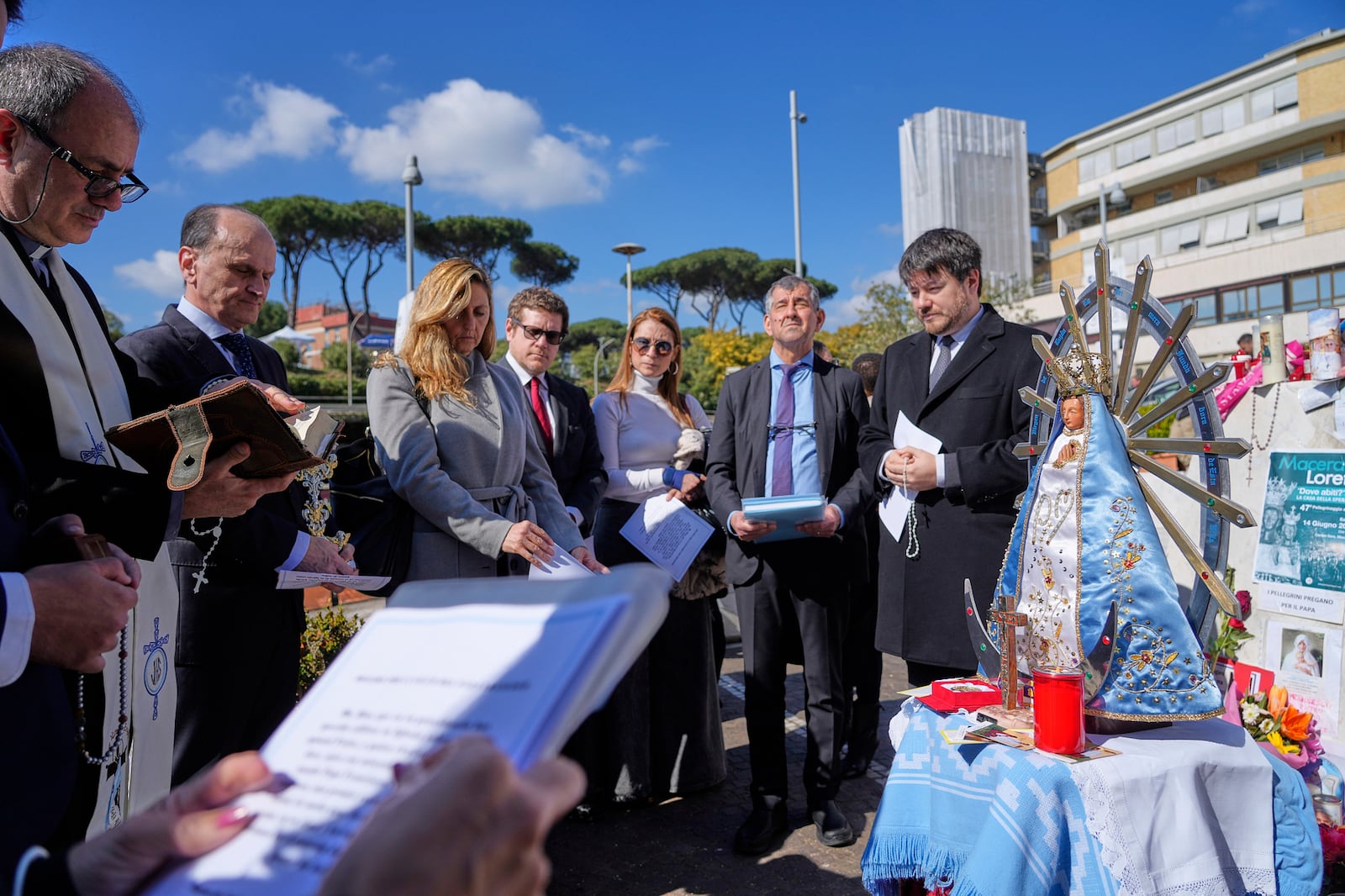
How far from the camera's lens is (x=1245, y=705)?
2.94 meters

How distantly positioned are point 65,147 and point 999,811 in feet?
8.03

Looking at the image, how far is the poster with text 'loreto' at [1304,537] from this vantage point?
3.46m

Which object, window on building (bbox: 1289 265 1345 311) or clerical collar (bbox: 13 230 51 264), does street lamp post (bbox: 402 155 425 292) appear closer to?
clerical collar (bbox: 13 230 51 264)

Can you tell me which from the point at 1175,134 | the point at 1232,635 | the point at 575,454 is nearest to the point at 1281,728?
the point at 1232,635

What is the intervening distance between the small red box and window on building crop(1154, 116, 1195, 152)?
45599 mm

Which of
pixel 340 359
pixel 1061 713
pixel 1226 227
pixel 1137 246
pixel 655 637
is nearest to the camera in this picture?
pixel 1061 713

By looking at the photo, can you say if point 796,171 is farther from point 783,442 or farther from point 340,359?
point 340,359

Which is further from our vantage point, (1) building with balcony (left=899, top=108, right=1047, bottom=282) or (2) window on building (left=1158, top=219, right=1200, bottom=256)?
(2) window on building (left=1158, top=219, right=1200, bottom=256)

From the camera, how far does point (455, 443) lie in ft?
10.3

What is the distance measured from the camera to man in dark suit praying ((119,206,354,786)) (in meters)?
2.39

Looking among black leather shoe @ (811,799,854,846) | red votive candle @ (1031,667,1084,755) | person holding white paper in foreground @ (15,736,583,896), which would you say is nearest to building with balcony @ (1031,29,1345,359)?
black leather shoe @ (811,799,854,846)

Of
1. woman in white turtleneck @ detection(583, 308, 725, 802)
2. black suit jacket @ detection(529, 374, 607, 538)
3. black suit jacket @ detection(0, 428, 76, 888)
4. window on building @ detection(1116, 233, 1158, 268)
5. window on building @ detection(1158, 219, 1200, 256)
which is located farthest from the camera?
window on building @ detection(1116, 233, 1158, 268)

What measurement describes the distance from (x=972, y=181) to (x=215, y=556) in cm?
3723

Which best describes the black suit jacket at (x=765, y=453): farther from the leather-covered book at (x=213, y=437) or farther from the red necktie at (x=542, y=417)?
the leather-covered book at (x=213, y=437)
